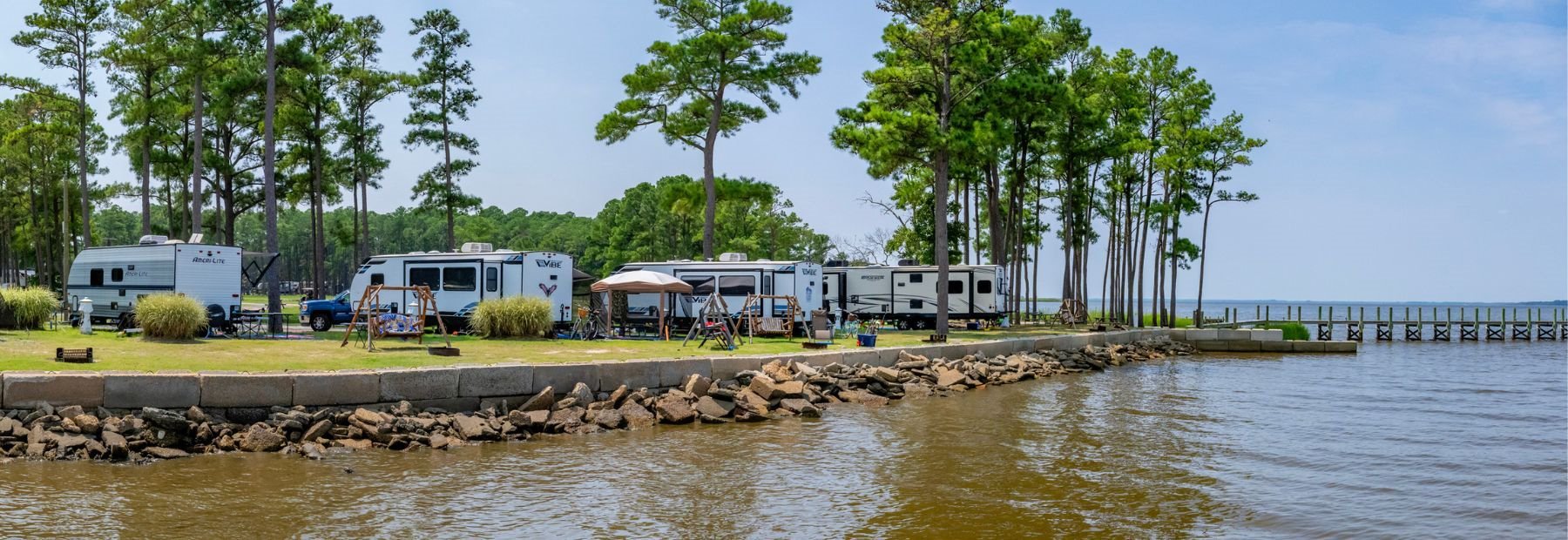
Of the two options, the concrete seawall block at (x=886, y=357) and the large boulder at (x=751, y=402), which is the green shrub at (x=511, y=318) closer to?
the large boulder at (x=751, y=402)

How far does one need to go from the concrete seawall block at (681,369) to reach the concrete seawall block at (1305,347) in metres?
29.1

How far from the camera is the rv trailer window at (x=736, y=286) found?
25.7 meters

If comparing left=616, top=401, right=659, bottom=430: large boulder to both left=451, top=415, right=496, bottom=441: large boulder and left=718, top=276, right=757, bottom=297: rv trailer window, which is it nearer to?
left=451, top=415, right=496, bottom=441: large boulder

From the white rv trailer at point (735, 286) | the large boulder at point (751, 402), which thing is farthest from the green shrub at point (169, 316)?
the white rv trailer at point (735, 286)

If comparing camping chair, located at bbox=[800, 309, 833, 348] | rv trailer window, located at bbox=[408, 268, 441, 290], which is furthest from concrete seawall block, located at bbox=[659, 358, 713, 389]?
rv trailer window, located at bbox=[408, 268, 441, 290]

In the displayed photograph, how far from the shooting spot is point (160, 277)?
68.4ft

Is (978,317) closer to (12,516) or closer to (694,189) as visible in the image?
(694,189)

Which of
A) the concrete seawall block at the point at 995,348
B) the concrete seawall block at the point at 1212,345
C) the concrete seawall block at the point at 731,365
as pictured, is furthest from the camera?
the concrete seawall block at the point at 1212,345

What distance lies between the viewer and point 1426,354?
3984cm

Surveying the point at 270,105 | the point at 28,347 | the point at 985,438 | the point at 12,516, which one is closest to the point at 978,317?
the point at 985,438

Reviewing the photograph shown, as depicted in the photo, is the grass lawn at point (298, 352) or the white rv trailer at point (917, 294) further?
the white rv trailer at point (917, 294)

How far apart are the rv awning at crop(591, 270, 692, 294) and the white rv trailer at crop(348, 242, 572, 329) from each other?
146 cm

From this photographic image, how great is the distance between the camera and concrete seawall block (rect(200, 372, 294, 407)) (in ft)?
39.4

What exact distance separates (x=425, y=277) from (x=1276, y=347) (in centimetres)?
2980
